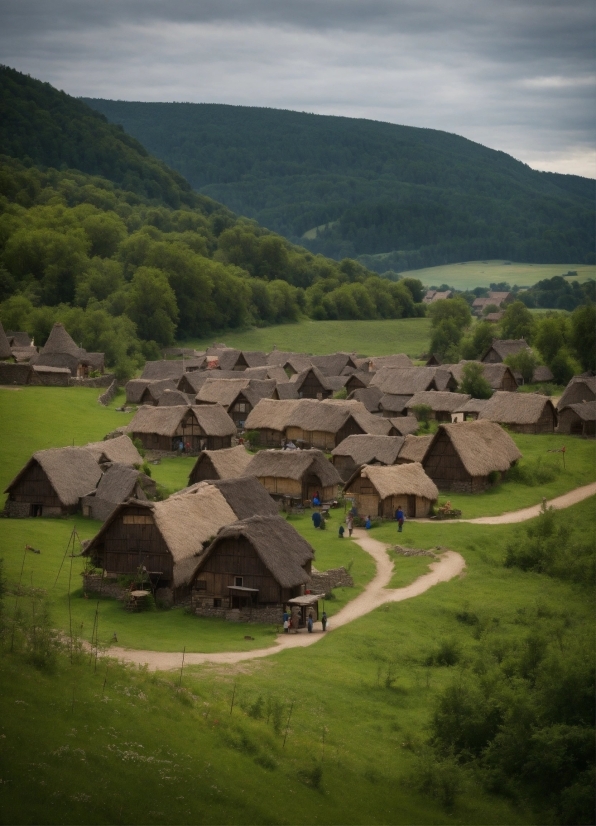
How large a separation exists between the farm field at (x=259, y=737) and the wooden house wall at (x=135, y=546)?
609 cm

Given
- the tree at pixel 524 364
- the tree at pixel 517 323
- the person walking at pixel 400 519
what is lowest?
the person walking at pixel 400 519

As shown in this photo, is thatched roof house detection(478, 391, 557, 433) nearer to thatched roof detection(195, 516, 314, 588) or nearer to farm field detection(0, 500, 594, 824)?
thatched roof detection(195, 516, 314, 588)

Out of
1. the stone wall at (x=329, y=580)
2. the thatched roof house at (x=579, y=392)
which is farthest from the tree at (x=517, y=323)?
the stone wall at (x=329, y=580)

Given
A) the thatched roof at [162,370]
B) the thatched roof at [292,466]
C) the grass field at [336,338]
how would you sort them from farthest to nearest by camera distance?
1. the grass field at [336,338]
2. the thatched roof at [162,370]
3. the thatched roof at [292,466]

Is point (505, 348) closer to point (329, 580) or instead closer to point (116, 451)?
point (116, 451)

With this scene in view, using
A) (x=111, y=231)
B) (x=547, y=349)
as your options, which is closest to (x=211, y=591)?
(x=547, y=349)

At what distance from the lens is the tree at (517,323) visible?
10875 centimetres

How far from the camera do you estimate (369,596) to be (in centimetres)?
3709

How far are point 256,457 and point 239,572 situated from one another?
16.3 meters

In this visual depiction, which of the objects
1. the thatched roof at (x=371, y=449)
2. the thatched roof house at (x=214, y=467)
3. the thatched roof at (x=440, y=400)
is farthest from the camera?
the thatched roof at (x=440, y=400)

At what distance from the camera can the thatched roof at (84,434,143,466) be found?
48844 millimetres

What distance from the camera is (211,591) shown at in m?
35.2

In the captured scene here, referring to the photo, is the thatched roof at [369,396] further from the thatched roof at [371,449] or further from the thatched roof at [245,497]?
the thatched roof at [245,497]

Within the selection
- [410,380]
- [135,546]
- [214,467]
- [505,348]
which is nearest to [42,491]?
[214,467]
